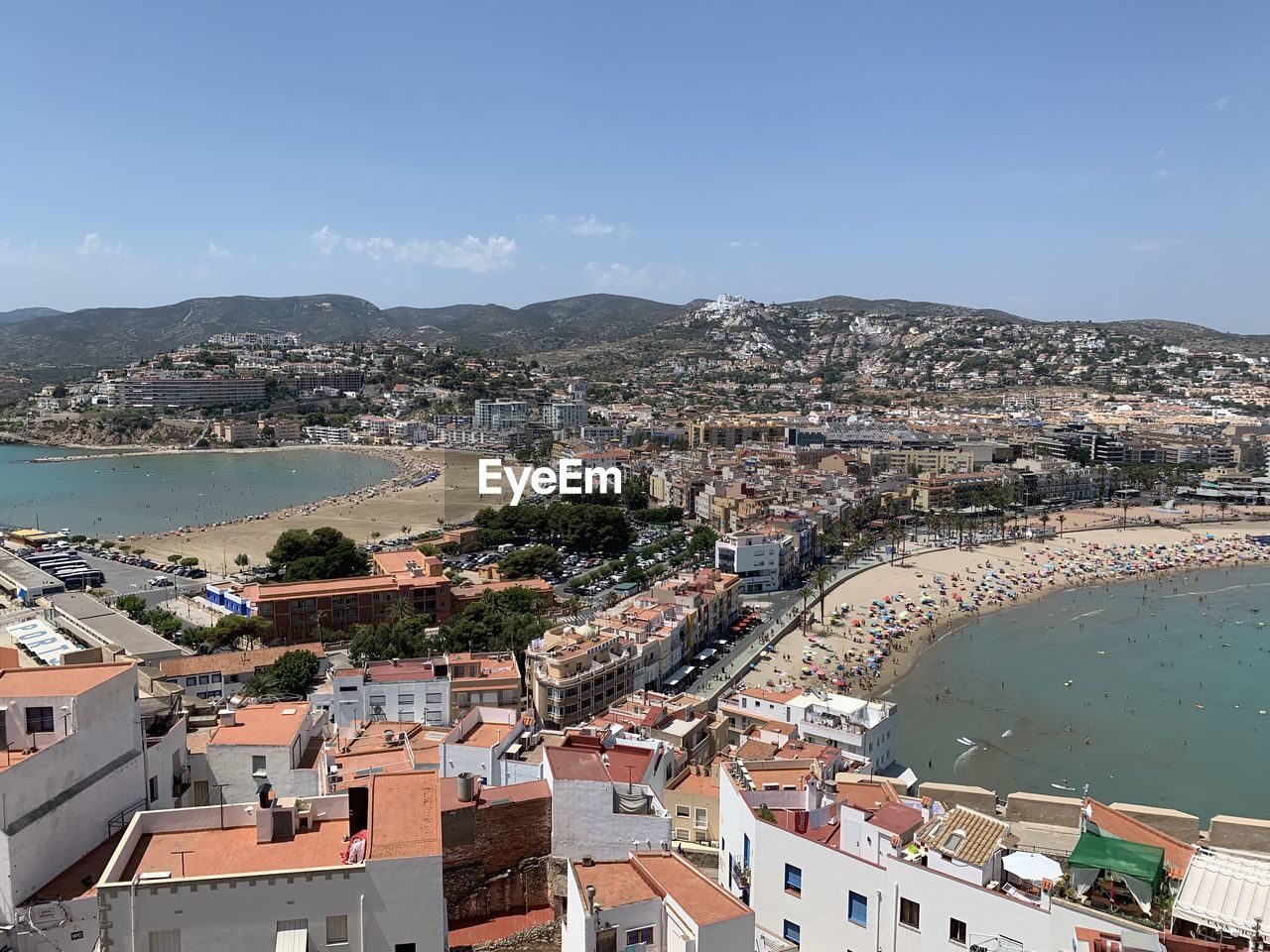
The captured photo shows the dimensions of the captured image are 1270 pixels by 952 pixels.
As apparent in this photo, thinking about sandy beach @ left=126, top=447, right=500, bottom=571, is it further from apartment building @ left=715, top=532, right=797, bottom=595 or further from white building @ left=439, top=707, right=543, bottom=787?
white building @ left=439, top=707, right=543, bottom=787

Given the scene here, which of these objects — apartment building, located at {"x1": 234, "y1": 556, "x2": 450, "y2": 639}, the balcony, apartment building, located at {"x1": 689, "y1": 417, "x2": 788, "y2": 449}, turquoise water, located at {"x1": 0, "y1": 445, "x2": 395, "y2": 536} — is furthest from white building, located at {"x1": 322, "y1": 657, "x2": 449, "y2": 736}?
apartment building, located at {"x1": 689, "y1": 417, "x2": 788, "y2": 449}

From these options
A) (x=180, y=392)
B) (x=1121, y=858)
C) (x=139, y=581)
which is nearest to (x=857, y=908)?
(x=1121, y=858)

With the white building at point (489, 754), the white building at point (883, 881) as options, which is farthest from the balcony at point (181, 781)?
the white building at point (883, 881)

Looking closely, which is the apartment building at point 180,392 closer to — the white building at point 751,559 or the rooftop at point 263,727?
the white building at point 751,559

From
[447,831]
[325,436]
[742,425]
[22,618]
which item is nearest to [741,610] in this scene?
[22,618]

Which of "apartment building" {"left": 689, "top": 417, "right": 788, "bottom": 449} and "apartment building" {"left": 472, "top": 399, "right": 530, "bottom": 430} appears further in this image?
"apartment building" {"left": 472, "top": 399, "right": 530, "bottom": 430}

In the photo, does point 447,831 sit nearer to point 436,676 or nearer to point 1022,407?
point 436,676

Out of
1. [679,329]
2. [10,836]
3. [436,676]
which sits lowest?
[436,676]
